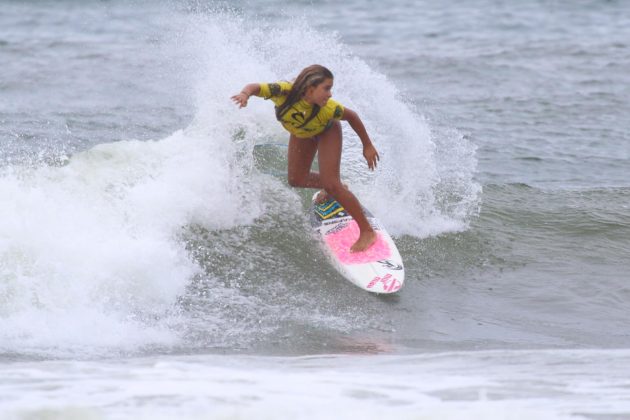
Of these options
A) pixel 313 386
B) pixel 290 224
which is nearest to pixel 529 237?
pixel 290 224

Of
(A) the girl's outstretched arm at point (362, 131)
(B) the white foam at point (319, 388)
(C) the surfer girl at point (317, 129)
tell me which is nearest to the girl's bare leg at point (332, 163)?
(C) the surfer girl at point (317, 129)

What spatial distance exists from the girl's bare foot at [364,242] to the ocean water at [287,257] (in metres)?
0.32

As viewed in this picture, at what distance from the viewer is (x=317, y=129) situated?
749cm

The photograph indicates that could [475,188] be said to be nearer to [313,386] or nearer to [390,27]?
[313,386]

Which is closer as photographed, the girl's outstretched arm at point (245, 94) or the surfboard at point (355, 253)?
the girl's outstretched arm at point (245, 94)

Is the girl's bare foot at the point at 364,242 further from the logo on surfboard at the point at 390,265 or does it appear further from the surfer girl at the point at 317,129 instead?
the logo on surfboard at the point at 390,265

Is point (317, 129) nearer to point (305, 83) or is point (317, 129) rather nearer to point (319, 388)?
point (305, 83)

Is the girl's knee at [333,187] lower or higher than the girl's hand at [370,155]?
lower

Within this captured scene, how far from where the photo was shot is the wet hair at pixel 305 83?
7.04m

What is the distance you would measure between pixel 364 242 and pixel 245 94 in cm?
177

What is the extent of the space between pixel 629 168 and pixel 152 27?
11.8 meters

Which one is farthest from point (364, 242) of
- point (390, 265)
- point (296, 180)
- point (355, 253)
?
point (296, 180)

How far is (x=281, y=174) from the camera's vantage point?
9.74 m

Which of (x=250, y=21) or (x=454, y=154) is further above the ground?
(x=250, y=21)
